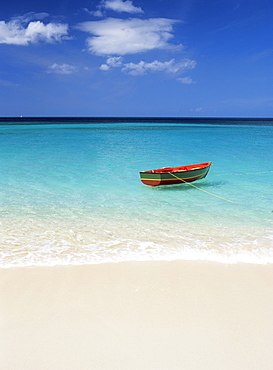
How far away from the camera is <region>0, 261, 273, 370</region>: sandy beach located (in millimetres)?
3285

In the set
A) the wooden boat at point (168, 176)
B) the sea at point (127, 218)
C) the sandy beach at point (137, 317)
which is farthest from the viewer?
the wooden boat at point (168, 176)

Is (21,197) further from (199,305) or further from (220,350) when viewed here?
(220,350)

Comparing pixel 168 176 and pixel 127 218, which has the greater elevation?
pixel 168 176

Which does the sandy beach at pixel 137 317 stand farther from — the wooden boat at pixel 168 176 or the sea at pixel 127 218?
the wooden boat at pixel 168 176

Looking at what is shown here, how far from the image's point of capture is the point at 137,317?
395 centimetres

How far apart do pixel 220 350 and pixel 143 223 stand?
4735 mm

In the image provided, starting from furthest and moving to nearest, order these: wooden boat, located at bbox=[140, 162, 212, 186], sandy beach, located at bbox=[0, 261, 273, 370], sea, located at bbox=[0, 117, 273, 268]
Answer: wooden boat, located at bbox=[140, 162, 212, 186], sea, located at bbox=[0, 117, 273, 268], sandy beach, located at bbox=[0, 261, 273, 370]

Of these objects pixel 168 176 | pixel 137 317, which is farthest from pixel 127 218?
pixel 137 317

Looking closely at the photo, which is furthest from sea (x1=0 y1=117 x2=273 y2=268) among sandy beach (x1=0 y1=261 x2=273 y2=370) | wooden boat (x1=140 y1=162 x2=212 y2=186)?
sandy beach (x1=0 y1=261 x2=273 y2=370)

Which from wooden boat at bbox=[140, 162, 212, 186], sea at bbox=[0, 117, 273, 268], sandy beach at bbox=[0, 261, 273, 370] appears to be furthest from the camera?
wooden boat at bbox=[140, 162, 212, 186]

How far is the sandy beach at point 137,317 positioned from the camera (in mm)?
3285

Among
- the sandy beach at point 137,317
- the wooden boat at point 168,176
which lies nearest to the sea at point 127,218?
the wooden boat at point 168,176

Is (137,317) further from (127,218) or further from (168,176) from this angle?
(168,176)

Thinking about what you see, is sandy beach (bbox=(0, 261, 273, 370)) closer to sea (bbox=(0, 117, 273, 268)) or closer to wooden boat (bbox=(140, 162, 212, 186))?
sea (bbox=(0, 117, 273, 268))
